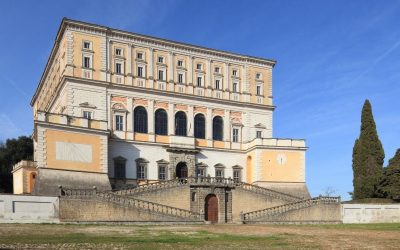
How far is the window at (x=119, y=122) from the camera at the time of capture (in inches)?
1956

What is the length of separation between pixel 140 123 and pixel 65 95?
8.43 metres

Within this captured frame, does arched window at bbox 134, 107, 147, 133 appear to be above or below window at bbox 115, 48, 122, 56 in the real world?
below

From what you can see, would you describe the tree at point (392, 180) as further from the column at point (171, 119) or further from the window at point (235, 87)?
the column at point (171, 119)

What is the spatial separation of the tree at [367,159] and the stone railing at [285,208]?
5.96 m

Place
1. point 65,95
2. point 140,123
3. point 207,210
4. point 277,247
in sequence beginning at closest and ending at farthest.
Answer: point 277,247 < point 207,210 < point 65,95 < point 140,123

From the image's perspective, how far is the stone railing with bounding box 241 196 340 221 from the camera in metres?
43.2

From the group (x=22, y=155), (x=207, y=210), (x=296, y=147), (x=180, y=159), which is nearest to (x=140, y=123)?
(x=180, y=159)

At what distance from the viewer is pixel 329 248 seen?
64.2ft

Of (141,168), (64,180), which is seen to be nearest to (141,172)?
(141,168)

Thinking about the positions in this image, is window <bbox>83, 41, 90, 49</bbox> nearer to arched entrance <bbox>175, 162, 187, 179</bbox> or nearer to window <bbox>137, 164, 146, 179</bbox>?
window <bbox>137, 164, 146, 179</bbox>

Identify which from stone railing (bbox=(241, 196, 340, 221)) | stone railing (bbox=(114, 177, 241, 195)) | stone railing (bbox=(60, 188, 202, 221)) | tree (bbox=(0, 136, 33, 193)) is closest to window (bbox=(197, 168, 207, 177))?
stone railing (bbox=(114, 177, 241, 195))

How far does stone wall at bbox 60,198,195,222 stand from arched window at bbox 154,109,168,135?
1633 cm

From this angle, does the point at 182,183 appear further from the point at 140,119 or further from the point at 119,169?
the point at 140,119

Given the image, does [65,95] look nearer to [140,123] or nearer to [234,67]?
[140,123]
